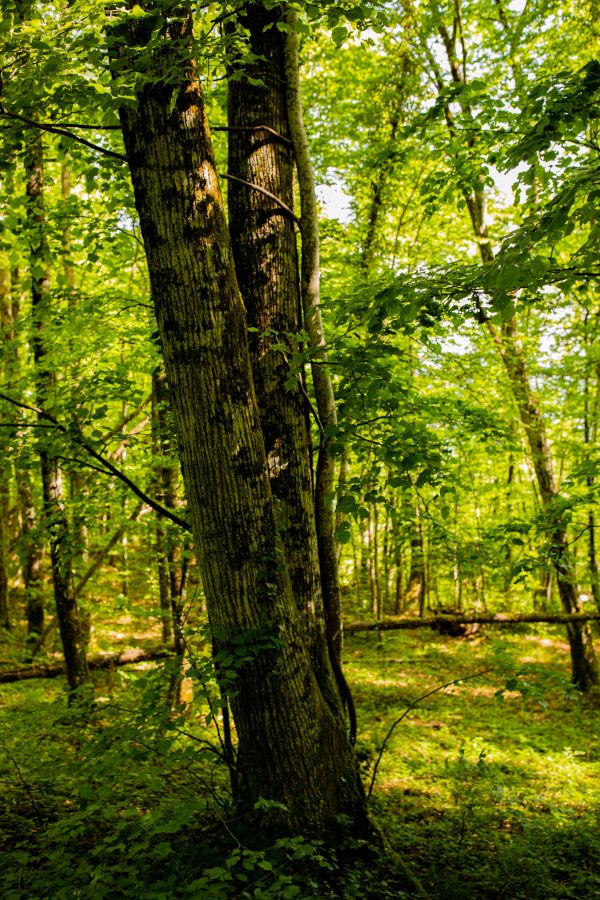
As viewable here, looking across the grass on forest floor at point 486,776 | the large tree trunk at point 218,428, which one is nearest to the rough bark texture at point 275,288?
the large tree trunk at point 218,428

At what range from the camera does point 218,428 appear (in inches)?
118

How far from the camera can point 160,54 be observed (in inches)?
116

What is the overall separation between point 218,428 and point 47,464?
2.54 metres

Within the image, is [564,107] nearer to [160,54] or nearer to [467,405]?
[160,54]

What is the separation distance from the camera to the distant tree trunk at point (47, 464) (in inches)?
192

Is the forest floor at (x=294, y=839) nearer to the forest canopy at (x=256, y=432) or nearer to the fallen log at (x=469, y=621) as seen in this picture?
the forest canopy at (x=256, y=432)

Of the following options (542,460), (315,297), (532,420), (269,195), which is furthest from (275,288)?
(542,460)

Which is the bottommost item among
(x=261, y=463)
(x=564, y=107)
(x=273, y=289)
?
(x=261, y=463)

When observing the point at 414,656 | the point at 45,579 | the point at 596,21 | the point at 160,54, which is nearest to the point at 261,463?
the point at 160,54

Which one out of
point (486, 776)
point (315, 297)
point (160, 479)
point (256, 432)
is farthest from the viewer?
point (160, 479)

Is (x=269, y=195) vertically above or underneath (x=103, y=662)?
above

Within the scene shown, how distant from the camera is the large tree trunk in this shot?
2938 millimetres

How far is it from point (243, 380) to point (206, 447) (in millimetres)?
411

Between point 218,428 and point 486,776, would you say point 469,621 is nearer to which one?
point 486,776
